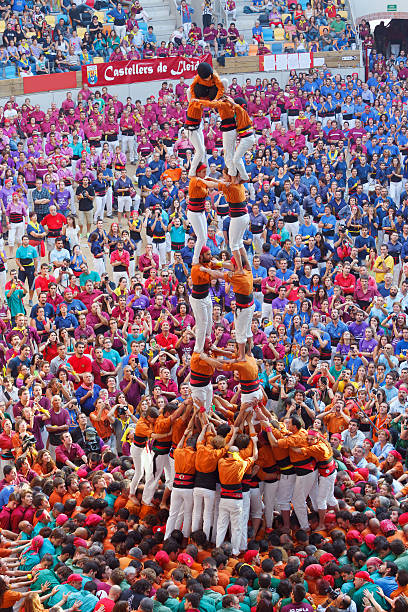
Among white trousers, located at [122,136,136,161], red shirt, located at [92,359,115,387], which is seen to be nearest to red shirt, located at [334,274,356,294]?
red shirt, located at [92,359,115,387]

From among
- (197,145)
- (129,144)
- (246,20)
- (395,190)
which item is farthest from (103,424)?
(246,20)

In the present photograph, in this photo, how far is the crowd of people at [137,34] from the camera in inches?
1089

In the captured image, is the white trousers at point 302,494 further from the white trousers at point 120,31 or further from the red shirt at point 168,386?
the white trousers at point 120,31

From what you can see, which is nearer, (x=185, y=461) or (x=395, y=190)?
(x=185, y=461)

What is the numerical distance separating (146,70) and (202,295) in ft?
60.1

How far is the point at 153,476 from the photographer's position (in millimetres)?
11305

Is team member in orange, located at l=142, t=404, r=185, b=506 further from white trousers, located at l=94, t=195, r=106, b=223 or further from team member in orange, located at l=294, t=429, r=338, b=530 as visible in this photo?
white trousers, located at l=94, t=195, r=106, b=223

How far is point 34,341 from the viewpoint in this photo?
15055 mm

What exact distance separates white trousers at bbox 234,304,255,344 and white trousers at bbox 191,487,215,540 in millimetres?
1858

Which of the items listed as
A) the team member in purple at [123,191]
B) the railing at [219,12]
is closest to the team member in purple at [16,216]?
the team member in purple at [123,191]

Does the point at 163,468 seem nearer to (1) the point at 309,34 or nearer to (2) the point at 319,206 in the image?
(2) the point at 319,206

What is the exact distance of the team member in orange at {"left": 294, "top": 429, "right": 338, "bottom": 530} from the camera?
10.6m

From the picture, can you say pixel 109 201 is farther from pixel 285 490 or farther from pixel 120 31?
pixel 285 490

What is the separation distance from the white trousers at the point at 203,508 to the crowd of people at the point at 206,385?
0.08 ft
